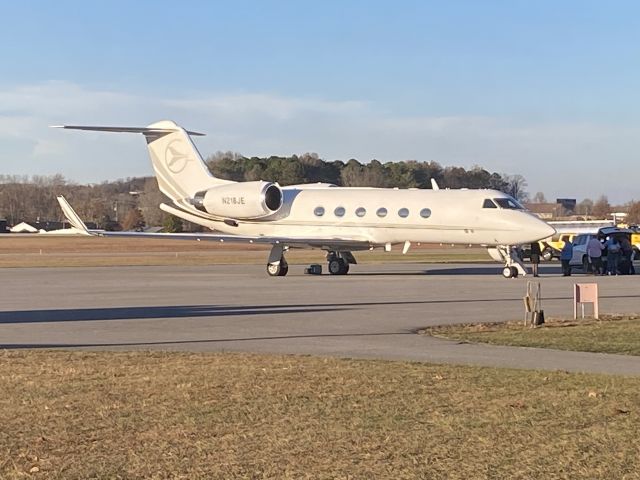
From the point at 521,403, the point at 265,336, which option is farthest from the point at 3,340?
the point at 521,403

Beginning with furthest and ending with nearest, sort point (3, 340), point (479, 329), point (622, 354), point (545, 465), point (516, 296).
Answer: point (516, 296)
point (479, 329)
point (3, 340)
point (622, 354)
point (545, 465)

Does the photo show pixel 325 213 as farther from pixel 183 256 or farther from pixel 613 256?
pixel 183 256

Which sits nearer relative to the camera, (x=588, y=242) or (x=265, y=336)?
(x=265, y=336)

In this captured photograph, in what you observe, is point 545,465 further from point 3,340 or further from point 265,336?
point 3,340

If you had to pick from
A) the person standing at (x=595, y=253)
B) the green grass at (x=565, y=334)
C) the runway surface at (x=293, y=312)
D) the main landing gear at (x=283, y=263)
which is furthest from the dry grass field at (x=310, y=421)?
the person standing at (x=595, y=253)

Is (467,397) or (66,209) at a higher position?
(66,209)

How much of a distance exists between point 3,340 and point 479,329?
773 centimetres

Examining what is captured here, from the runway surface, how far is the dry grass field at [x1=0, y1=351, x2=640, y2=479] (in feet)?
6.19

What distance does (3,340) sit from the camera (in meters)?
15.1

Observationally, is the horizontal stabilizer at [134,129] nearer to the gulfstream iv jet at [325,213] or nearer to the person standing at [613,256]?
the gulfstream iv jet at [325,213]

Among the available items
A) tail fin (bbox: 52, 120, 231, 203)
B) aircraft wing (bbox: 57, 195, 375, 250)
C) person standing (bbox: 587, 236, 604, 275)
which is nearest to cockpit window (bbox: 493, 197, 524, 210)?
aircraft wing (bbox: 57, 195, 375, 250)

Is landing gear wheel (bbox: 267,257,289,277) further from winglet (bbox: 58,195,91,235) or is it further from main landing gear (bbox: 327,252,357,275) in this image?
winglet (bbox: 58,195,91,235)

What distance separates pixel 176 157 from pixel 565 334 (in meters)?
24.7

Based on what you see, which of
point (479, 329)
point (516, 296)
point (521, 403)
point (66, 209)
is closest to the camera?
point (521, 403)
